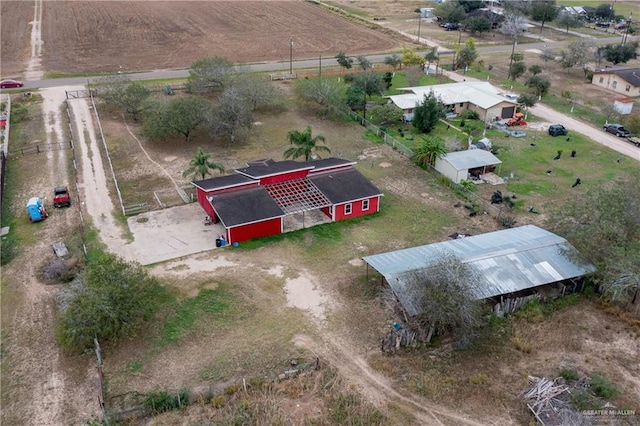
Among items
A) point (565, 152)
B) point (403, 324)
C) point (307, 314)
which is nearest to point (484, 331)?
point (403, 324)

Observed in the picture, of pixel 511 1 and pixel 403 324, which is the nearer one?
pixel 403 324

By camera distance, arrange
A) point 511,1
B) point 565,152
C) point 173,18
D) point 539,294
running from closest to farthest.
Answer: point 539,294
point 565,152
point 173,18
point 511,1

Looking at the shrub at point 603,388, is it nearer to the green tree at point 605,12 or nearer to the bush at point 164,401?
the bush at point 164,401

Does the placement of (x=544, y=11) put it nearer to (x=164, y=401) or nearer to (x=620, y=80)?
(x=620, y=80)

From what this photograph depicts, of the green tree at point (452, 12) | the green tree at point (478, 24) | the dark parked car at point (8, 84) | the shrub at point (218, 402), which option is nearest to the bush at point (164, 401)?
Answer: the shrub at point (218, 402)

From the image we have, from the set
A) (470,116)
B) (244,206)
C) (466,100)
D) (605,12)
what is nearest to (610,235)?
(244,206)

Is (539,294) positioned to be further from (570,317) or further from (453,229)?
(453,229)

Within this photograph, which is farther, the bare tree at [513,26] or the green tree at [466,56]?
the bare tree at [513,26]
